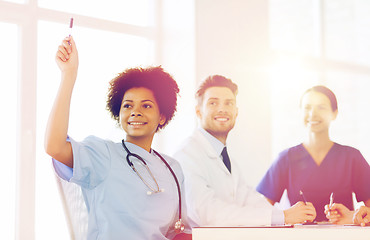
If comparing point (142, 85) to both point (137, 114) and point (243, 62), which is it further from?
point (243, 62)

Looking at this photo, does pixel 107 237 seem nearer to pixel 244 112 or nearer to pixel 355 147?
pixel 244 112

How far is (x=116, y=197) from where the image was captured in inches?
56.6

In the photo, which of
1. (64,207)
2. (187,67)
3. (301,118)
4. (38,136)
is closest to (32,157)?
(38,136)

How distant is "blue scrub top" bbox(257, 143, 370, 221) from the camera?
2.04 m

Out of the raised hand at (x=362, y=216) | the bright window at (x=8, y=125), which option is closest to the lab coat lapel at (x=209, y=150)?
the raised hand at (x=362, y=216)

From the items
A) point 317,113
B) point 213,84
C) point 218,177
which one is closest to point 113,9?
point 213,84

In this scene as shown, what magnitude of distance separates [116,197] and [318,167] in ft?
3.30

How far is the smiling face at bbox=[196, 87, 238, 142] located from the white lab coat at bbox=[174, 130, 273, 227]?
0.06m

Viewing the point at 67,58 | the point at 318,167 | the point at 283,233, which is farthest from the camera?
the point at 318,167

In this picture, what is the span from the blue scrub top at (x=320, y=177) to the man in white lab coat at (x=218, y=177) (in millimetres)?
84

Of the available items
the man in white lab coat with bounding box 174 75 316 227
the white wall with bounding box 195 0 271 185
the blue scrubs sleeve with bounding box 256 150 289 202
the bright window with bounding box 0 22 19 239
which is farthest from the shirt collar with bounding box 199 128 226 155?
the bright window with bounding box 0 22 19 239

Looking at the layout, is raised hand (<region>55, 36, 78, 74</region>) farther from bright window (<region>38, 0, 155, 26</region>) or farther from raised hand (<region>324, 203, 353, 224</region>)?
raised hand (<region>324, 203, 353, 224</region>)

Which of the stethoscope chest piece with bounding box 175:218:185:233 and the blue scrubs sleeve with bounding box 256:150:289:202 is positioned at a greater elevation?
the blue scrubs sleeve with bounding box 256:150:289:202

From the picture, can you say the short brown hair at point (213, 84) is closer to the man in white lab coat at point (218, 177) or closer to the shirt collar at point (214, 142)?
the man in white lab coat at point (218, 177)
